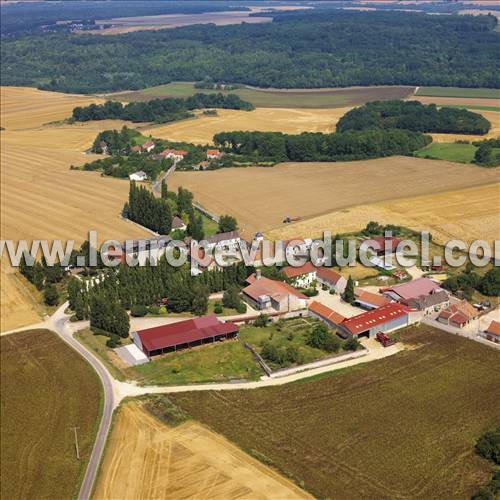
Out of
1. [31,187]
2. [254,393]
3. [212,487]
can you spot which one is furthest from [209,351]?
[31,187]

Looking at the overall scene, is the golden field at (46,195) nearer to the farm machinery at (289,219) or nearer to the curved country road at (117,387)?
the curved country road at (117,387)

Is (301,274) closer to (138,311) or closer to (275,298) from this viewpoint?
(275,298)

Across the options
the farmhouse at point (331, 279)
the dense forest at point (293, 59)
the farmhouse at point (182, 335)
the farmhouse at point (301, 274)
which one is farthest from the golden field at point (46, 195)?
the dense forest at point (293, 59)

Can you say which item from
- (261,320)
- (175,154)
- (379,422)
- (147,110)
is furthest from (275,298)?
(147,110)

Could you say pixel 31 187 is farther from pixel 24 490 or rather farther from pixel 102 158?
pixel 24 490

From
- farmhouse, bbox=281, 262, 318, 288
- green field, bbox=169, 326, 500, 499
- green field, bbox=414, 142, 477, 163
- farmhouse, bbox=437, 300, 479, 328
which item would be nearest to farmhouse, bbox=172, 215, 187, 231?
farmhouse, bbox=281, 262, 318, 288

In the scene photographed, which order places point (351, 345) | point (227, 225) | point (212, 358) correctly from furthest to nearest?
1. point (227, 225)
2. point (351, 345)
3. point (212, 358)
